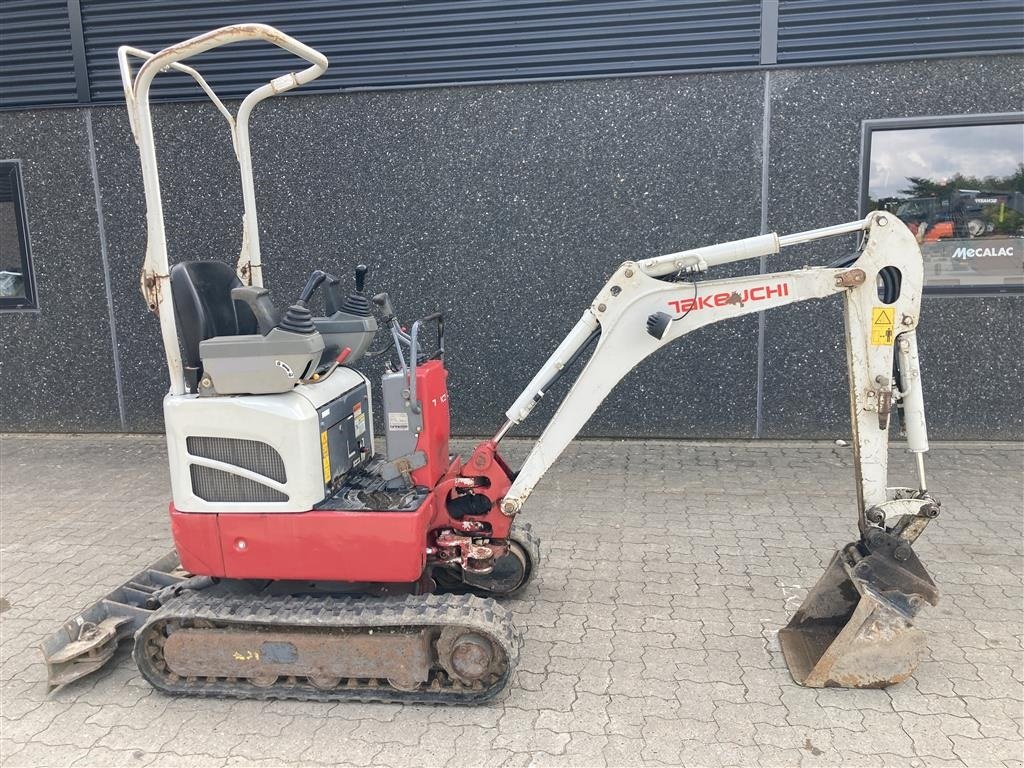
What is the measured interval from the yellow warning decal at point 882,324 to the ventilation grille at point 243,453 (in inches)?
110

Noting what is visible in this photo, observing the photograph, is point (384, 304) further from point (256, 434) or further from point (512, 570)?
point (512, 570)

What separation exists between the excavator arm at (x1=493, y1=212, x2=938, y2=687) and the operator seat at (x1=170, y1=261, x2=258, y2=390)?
63.6 inches

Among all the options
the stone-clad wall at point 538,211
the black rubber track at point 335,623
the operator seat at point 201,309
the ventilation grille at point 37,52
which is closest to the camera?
the black rubber track at point 335,623

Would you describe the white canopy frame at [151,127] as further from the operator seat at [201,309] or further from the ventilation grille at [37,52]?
the ventilation grille at [37,52]

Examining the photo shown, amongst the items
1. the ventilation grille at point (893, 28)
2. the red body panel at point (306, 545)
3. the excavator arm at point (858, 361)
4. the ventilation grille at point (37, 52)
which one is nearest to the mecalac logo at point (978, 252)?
the ventilation grille at point (893, 28)

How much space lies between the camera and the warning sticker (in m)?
4.07

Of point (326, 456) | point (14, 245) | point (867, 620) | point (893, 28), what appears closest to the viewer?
point (867, 620)

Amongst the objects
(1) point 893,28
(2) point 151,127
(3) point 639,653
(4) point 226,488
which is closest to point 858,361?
(3) point 639,653

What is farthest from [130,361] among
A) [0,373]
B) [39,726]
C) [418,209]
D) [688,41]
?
[688,41]

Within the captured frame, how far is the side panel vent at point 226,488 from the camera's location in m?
3.50

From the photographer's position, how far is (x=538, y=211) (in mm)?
7320

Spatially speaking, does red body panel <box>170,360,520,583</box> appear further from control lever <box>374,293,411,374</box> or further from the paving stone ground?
the paving stone ground

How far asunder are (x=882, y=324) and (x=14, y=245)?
28.1 feet

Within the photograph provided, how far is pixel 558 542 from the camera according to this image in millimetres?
5180
